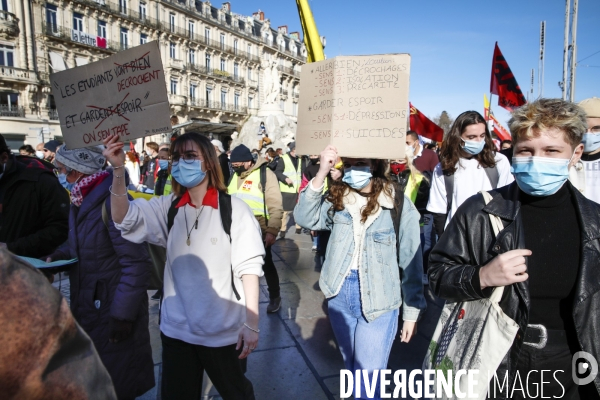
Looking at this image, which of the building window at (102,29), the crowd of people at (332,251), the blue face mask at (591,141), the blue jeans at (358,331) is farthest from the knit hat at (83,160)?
the building window at (102,29)

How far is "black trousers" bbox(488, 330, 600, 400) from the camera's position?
5.23 ft

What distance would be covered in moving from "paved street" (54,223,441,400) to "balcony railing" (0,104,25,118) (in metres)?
30.6

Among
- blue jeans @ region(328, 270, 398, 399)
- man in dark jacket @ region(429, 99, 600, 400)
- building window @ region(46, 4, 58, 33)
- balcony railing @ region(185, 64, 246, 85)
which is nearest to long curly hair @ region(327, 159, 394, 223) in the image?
blue jeans @ region(328, 270, 398, 399)

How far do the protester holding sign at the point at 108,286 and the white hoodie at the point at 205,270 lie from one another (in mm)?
199

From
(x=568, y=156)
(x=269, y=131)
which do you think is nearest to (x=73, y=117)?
(x=568, y=156)

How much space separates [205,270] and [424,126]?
6.56m

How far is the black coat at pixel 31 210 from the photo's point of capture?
283 cm

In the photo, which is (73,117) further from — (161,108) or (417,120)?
(417,120)

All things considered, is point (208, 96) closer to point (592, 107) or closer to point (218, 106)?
point (218, 106)

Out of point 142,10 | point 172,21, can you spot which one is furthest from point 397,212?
point 172,21

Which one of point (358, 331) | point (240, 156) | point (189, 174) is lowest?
point (358, 331)

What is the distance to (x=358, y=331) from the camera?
2385 millimetres

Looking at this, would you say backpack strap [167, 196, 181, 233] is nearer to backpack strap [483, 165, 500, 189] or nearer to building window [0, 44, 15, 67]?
backpack strap [483, 165, 500, 189]

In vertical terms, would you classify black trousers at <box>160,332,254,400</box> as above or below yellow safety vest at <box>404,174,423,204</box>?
below
